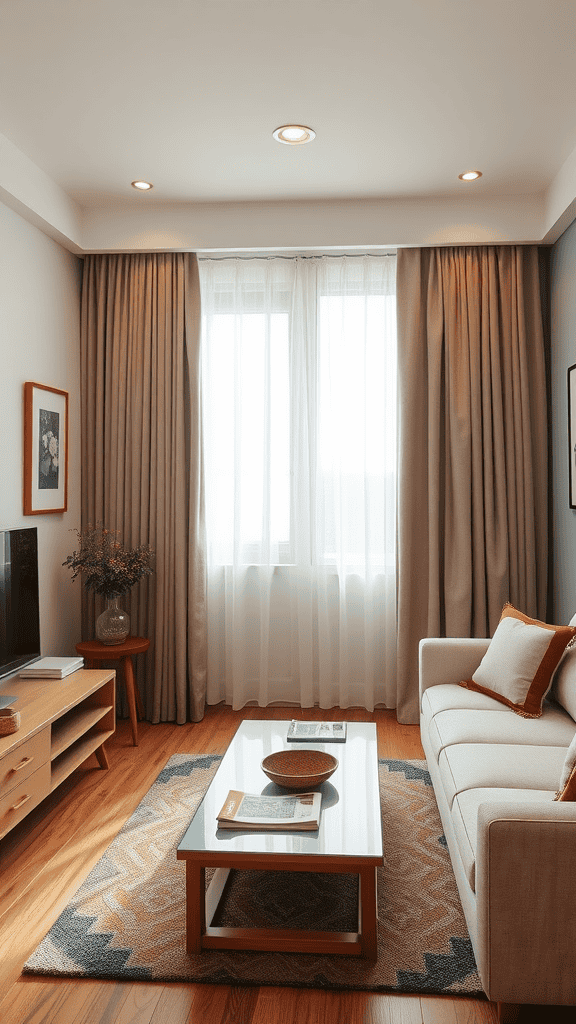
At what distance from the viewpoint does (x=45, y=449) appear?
12.2ft

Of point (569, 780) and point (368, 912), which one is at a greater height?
point (569, 780)

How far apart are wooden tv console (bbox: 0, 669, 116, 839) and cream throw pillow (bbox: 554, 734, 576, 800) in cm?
172

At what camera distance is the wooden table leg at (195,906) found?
6.44 ft

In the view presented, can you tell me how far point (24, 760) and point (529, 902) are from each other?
1.74 metres

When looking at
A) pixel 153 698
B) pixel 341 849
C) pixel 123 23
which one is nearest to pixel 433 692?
pixel 341 849

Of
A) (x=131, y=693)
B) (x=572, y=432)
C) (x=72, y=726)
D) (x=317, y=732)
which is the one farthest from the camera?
(x=131, y=693)

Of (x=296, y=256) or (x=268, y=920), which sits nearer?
(x=268, y=920)

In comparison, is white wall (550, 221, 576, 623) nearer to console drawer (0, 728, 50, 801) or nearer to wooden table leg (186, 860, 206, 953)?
wooden table leg (186, 860, 206, 953)

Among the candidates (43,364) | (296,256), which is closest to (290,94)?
(296,256)

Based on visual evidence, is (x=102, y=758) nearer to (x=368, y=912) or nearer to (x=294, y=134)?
(x=368, y=912)

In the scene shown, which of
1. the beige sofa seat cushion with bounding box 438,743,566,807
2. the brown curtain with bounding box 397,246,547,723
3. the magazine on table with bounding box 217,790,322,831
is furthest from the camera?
the brown curtain with bounding box 397,246,547,723

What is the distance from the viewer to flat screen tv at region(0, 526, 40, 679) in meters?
2.89

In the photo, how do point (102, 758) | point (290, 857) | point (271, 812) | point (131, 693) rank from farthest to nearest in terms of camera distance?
point (131, 693) < point (102, 758) < point (271, 812) < point (290, 857)

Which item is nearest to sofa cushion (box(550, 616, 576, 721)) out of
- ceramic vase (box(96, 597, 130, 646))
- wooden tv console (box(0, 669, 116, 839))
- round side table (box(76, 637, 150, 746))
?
wooden tv console (box(0, 669, 116, 839))
